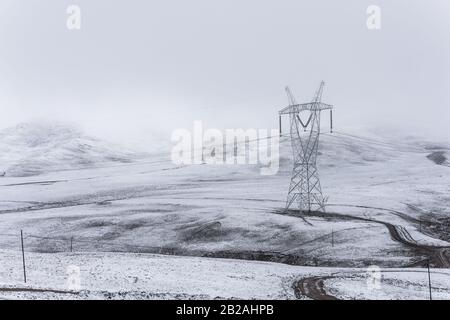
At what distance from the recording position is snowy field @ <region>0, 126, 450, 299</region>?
45.2 meters

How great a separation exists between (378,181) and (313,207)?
4462 cm

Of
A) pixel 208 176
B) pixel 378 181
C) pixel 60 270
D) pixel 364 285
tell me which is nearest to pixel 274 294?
pixel 364 285

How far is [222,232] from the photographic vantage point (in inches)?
3081

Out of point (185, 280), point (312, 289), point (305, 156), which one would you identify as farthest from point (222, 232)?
point (312, 289)

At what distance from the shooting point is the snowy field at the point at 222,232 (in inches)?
1781

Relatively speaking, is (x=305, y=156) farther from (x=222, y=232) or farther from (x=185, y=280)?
(x=185, y=280)

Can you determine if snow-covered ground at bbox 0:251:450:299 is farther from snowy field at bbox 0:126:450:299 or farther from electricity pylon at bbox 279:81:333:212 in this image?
electricity pylon at bbox 279:81:333:212

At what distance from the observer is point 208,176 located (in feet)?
508

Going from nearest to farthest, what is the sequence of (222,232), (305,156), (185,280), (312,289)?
(312,289) < (185,280) < (222,232) < (305,156)

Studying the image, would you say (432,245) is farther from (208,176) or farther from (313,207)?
(208,176)

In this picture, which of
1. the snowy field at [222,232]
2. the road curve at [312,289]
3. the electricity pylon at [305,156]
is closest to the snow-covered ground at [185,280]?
the snowy field at [222,232]

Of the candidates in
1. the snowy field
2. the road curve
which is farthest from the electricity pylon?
the road curve

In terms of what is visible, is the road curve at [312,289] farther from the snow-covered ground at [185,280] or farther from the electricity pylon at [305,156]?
the electricity pylon at [305,156]

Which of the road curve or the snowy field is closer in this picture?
the road curve
